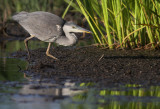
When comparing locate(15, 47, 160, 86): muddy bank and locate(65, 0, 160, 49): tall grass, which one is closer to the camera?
locate(15, 47, 160, 86): muddy bank

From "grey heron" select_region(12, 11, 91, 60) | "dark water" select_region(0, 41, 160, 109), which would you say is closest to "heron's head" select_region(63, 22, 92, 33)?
"grey heron" select_region(12, 11, 91, 60)

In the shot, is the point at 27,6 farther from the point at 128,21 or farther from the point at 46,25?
the point at 128,21

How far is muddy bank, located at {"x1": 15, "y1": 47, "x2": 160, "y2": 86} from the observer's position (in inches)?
241

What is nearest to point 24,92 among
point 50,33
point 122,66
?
point 122,66

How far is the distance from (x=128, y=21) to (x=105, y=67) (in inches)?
74.0

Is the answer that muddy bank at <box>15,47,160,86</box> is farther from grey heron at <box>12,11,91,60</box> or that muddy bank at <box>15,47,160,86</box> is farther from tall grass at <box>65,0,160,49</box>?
grey heron at <box>12,11,91,60</box>

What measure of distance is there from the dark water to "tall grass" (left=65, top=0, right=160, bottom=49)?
2.65 metres

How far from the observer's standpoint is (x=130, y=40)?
8820 mm

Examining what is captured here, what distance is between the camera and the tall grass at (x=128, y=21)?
8056 mm

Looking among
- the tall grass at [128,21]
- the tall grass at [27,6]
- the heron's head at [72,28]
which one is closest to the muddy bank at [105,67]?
the tall grass at [128,21]

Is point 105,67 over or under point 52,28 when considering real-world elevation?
under

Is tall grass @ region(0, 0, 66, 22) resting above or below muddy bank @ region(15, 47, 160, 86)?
above

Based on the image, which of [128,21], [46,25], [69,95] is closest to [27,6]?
[46,25]

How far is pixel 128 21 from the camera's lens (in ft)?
27.6
